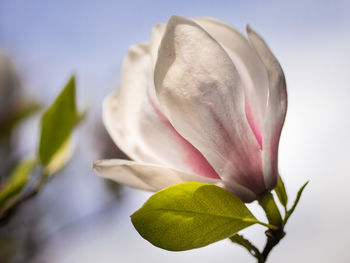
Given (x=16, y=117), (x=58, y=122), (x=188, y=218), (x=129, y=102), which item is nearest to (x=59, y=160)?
(x=58, y=122)

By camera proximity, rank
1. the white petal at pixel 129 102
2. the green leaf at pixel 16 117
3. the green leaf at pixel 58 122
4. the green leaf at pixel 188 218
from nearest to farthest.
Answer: the green leaf at pixel 188 218 < the white petal at pixel 129 102 < the green leaf at pixel 58 122 < the green leaf at pixel 16 117

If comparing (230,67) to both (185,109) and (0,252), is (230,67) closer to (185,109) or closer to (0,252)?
(185,109)

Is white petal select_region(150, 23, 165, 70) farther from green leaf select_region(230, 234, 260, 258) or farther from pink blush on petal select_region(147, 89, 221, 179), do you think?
green leaf select_region(230, 234, 260, 258)

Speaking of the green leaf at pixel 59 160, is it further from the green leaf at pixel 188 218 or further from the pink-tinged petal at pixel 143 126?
the green leaf at pixel 188 218

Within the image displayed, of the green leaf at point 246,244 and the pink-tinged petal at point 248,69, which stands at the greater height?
the pink-tinged petal at point 248,69

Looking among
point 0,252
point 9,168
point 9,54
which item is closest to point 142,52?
point 9,168

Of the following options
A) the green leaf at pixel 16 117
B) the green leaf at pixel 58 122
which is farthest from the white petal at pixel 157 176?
the green leaf at pixel 16 117

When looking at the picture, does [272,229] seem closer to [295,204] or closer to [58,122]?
[295,204]
